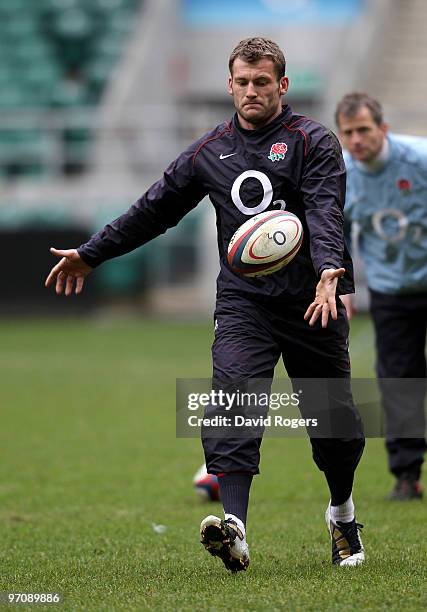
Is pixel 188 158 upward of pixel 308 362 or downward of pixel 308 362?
upward

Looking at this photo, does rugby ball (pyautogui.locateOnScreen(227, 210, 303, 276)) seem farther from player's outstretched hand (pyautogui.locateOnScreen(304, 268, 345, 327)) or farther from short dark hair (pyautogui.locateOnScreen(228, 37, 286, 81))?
short dark hair (pyautogui.locateOnScreen(228, 37, 286, 81))

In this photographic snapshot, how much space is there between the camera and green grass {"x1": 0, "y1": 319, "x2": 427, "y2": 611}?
4.46 metres

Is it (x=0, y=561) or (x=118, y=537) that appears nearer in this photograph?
(x=0, y=561)

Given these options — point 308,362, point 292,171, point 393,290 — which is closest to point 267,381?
point 308,362

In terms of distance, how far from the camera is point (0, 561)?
519 cm

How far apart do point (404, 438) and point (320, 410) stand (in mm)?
2272

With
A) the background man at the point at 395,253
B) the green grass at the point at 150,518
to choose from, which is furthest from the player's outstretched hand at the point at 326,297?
the background man at the point at 395,253

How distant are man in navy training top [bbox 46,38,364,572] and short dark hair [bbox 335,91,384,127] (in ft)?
5.42

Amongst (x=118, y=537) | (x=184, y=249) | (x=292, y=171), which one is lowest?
(x=184, y=249)

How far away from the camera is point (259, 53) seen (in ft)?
15.9

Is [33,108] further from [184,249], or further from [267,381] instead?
[267,381]

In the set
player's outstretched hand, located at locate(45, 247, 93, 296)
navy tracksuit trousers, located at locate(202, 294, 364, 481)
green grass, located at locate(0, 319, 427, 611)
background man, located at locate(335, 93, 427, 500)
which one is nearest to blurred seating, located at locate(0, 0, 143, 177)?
green grass, located at locate(0, 319, 427, 611)

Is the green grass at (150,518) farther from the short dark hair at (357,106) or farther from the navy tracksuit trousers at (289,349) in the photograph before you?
the short dark hair at (357,106)

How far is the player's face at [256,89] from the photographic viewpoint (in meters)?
4.87
